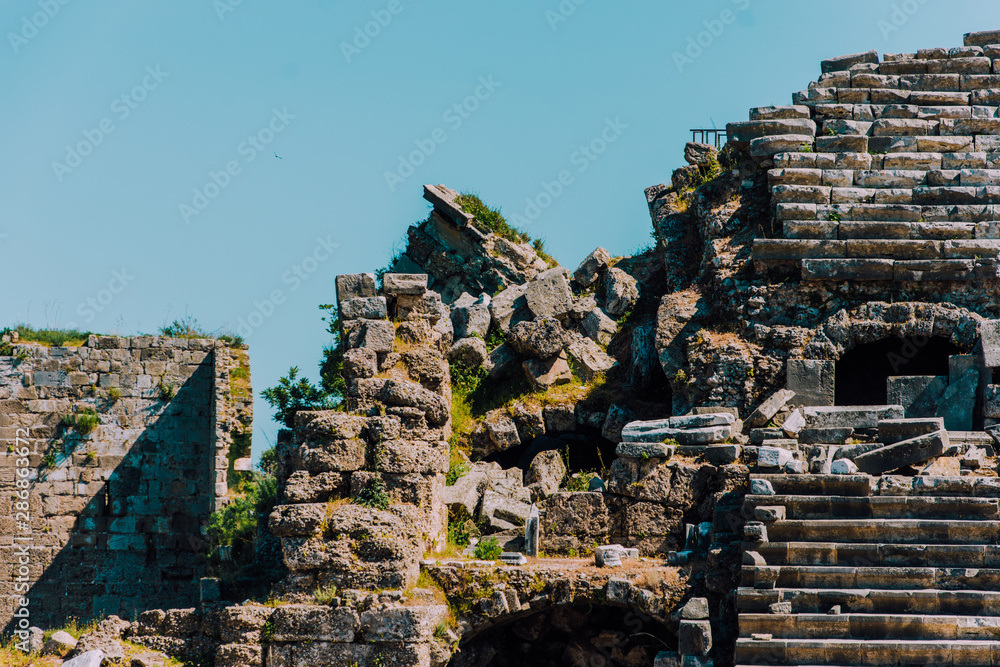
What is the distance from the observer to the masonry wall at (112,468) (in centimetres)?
2156

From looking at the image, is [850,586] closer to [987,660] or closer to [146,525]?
[987,660]

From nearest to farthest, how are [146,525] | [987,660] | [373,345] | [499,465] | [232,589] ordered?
1. [987,660]
2. [373,345]
3. [232,589]
4. [499,465]
5. [146,525]

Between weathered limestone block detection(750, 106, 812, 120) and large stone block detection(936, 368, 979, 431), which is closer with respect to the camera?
large stone block detection(936, 368, 979, 431)

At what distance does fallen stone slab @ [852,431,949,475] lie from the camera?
14836mm

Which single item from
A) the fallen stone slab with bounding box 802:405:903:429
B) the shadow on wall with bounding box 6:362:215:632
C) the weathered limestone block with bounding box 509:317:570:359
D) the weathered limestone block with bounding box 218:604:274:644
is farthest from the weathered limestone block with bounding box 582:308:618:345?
the weathered limestone block with bounding box 218:604:274:644

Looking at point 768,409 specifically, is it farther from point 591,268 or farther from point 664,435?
point 591,268

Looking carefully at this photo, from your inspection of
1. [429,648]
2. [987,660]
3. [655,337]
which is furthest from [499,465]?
[987,660]

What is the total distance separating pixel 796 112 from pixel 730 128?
1.01 meters

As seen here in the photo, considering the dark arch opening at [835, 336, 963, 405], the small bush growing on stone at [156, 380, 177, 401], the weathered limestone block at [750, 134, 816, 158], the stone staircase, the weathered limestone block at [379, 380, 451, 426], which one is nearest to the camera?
the stone staircase

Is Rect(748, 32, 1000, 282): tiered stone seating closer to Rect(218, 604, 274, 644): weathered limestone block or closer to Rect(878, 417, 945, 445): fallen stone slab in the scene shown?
Rect(878, 417, 945, 445): fallen stone slab

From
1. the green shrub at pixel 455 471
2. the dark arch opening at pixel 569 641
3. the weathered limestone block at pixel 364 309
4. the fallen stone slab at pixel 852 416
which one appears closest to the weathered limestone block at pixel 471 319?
the green shrub at pixel 455 471

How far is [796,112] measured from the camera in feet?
65.9

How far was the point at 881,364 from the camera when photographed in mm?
19219

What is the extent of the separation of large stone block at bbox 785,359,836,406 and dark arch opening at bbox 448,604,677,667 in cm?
402
